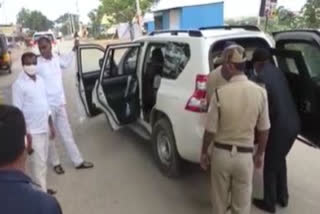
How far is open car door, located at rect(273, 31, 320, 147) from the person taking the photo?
16.8 feet

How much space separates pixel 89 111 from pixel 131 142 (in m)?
0.95

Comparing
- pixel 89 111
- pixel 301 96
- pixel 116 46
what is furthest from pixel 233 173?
pixel 89 111

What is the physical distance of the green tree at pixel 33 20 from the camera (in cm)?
13025

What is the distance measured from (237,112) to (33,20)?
133 metres

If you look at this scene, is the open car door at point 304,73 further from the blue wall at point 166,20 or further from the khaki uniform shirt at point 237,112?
the blue wall at point 166,20

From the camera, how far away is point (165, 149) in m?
6.22

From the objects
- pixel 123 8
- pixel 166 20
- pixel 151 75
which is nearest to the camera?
pixel 151 75

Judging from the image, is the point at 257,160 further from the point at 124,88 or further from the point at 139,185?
the point at 124,88

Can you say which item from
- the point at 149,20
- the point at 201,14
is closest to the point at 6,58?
the point at 201,14

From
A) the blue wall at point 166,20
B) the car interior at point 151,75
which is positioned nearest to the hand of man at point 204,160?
the car interior at point 151,75

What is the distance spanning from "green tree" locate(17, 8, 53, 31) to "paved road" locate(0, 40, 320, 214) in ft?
417

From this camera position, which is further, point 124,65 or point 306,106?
point 124,65

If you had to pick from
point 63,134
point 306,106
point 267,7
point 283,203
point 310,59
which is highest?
point 267,7

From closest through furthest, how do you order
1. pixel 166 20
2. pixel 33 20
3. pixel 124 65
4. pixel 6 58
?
pixel 124 65 → pixel 6 58 → pixel 166 20 → pixel 33 20
